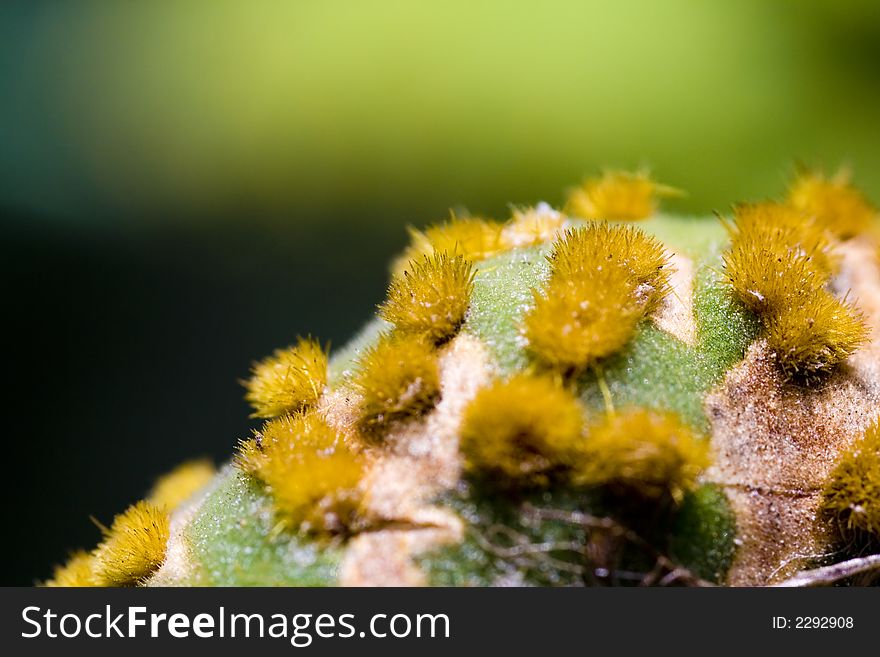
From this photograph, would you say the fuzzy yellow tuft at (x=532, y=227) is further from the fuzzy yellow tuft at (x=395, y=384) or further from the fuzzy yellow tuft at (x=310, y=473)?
the fuzzy yellow tuft at (x=310, y=473)

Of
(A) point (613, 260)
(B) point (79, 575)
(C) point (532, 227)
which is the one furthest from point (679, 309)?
(B) point (79, 575)

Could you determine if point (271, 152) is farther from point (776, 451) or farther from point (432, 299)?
point (776, 451)

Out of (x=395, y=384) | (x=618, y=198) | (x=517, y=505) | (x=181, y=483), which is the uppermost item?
(x=618, y=198)

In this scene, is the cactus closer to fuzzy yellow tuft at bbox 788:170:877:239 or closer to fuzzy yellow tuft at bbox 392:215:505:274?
fuzzy yellow tuft at bbox 392:215:505:274

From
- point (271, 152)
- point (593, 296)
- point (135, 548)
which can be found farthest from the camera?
point (271, 152)

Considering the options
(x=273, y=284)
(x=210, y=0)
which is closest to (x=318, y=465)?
(x=273, y=284)

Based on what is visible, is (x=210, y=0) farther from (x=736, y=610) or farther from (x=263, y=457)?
(x=736, y=610)
